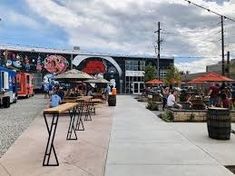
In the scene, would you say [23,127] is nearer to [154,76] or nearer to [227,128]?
[227,128]

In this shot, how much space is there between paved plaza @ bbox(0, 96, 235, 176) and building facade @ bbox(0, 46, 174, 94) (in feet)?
143

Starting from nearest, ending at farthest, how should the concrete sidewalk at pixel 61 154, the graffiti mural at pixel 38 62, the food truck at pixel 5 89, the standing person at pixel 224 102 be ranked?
the concrete sidewalk at pixel 61 154 < the standing person at pixel 224 102 < the food truck at pixel 5 89 < the graffiti mural at pixel 38 62

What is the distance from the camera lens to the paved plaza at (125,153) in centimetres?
790

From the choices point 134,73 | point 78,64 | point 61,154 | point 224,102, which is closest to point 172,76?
point 134,73

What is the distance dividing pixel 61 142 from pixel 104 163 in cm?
309

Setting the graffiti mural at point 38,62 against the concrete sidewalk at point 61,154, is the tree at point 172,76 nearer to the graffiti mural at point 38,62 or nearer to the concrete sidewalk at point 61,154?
the graffiti mural at point 38,62

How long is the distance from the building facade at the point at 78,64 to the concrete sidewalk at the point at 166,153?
1716 inches

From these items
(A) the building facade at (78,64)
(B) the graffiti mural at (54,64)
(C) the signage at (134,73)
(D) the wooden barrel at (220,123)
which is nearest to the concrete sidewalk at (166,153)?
(D) the wooden barrel at (220,123)

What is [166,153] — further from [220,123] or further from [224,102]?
[224,102]

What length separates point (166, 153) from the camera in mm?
9664

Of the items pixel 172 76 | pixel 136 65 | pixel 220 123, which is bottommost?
pixel 220 123

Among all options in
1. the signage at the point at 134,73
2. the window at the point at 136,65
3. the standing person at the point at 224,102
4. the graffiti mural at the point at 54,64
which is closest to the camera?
the standing person at the point at 224,102

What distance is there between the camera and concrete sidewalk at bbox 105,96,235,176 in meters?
7.90

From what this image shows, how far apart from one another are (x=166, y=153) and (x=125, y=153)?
0.95m
